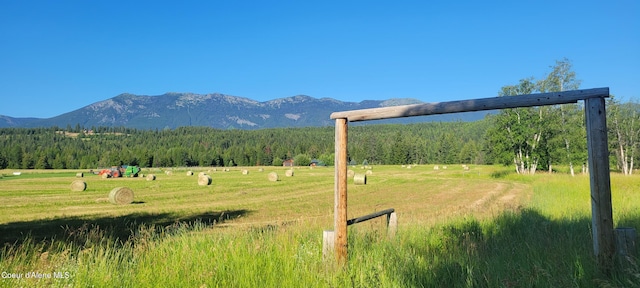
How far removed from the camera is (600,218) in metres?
4.59

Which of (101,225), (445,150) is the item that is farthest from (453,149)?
(101,225)

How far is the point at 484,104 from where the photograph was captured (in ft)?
16.7

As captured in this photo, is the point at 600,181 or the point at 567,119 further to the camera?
the point at 567,119

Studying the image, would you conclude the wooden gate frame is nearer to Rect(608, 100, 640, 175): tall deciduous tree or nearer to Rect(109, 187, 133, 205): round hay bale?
Rect(109, 187, 133, 205): round hay bale

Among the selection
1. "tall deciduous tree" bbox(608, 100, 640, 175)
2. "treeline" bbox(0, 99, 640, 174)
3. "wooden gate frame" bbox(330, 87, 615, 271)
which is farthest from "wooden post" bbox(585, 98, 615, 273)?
"tall deciduous tree" bbox(608, 100, 640, 175)

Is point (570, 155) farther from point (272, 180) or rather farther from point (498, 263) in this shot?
point (498, 263)

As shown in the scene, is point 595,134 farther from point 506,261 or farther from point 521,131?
point 521,131

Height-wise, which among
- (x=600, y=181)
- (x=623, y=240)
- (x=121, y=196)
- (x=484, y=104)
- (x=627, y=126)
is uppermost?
(x=627, y=126)

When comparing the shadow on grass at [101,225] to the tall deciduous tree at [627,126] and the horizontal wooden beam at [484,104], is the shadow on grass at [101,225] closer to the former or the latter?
the horizontal wooden beam at [484,104]

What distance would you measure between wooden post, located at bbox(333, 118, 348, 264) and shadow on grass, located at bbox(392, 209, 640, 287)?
0.82 meters

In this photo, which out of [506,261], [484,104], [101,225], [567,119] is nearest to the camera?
[484,104]

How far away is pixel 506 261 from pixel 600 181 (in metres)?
1.61

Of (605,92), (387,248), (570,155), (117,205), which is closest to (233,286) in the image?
(387,248)

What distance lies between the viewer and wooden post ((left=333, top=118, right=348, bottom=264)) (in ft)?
18.4
